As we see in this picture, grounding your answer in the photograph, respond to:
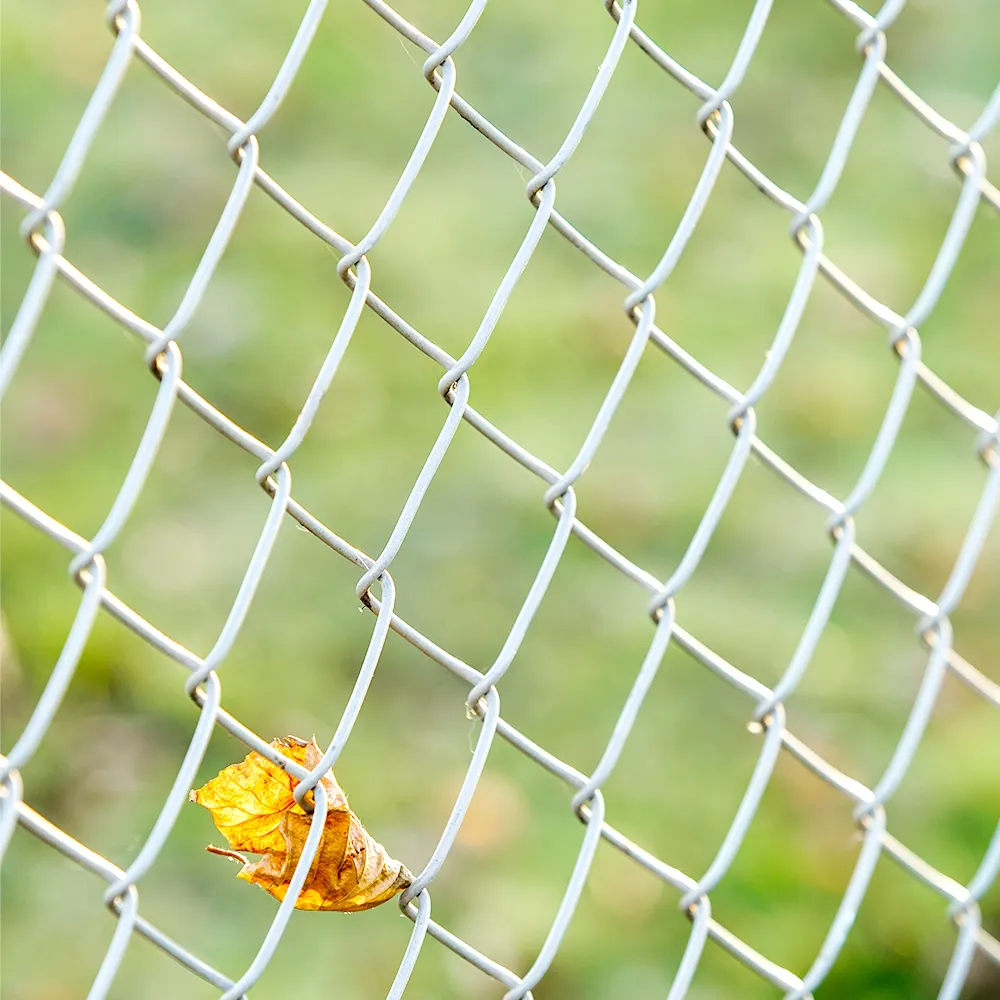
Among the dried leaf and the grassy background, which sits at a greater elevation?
the grassy background

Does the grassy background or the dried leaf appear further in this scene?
the grassy background

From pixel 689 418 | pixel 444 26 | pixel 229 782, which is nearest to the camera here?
pixel 229 782

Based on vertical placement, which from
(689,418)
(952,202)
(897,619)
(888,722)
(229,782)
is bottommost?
(229,782)

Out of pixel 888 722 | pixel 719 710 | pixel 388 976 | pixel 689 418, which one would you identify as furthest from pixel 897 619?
pixel 388 976

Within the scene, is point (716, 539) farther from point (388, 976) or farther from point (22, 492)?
point (22, 492)

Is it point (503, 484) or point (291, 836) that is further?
point (503, 484)

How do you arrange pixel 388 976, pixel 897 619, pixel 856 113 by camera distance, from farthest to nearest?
pixel 897 619
pixel 388 976
pixel 856 113
